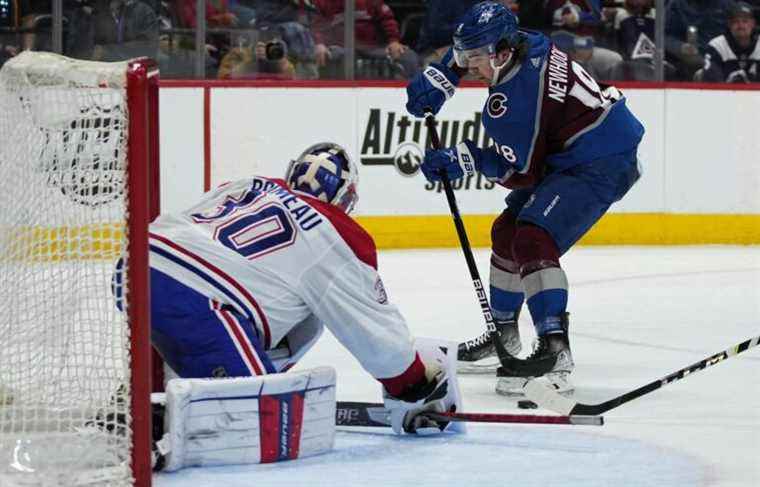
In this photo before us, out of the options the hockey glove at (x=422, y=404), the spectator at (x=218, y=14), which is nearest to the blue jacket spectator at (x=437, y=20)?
the spectator at (x=218, y=14)

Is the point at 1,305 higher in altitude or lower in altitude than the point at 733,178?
higher

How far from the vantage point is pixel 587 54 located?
Answer: 8422 millimetres

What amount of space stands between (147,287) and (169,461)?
0.52 meters

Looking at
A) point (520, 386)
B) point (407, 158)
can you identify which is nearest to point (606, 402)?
point (520, 386)

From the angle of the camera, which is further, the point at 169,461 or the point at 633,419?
the point at 633,419

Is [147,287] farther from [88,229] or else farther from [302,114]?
[302,114]

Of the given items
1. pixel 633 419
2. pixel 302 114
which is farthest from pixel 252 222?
pixel 302 114

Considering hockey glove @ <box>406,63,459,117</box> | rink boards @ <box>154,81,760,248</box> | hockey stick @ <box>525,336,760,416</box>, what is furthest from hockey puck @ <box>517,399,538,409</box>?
rink boards @ <box>154,81,760,248</box>

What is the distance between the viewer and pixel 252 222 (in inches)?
145

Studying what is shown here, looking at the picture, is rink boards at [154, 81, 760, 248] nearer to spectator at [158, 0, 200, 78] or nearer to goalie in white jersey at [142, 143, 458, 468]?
spectator at [158, 0, 200, 78]

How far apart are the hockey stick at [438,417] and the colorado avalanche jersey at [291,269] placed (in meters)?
0.28

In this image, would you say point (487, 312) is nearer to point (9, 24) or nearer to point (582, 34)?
point (9, 24)

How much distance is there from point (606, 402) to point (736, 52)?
4.90 meters

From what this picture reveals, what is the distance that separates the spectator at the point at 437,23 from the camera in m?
8.22
